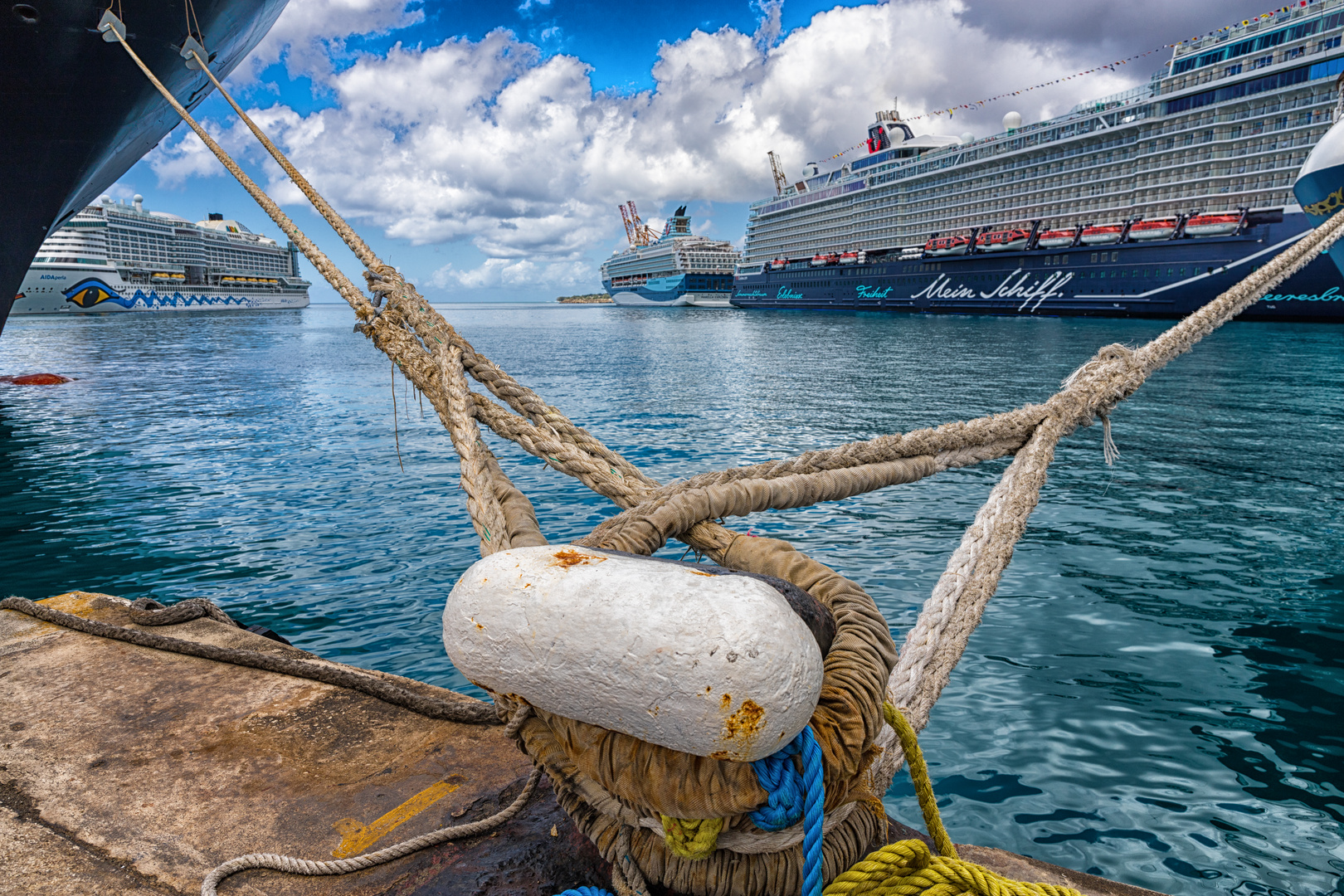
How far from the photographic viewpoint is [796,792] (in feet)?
3.50

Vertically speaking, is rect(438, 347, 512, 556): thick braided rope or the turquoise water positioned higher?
rect(438, 347, 512, 556): thick braided rope

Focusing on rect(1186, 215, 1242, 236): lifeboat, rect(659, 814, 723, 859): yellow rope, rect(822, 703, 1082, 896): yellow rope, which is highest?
A: rect(1186, 215, 1242, 236): lifeboat

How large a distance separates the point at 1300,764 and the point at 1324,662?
4.17ft

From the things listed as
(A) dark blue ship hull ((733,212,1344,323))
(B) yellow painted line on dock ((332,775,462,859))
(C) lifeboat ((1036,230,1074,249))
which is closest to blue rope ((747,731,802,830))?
(B) yellow painted line on dock ((332,775,462,859))

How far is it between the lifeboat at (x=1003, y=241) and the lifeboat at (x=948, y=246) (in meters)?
1.47

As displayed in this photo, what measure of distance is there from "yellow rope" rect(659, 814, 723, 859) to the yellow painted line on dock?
98cm

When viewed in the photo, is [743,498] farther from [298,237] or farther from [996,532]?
[298,237]

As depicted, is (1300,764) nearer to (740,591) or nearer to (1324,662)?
(1324,662)

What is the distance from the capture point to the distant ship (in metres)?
8.00

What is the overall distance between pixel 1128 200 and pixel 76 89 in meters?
45.8

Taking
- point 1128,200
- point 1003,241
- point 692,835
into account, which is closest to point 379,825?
point 692,835

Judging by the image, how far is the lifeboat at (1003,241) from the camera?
3984 centimetres

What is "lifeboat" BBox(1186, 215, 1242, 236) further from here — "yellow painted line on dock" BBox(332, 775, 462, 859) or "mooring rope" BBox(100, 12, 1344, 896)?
"yellow painted line on dock" BBox(332, 775, 462, 859)

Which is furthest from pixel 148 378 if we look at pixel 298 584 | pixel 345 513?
pixel 298 584
